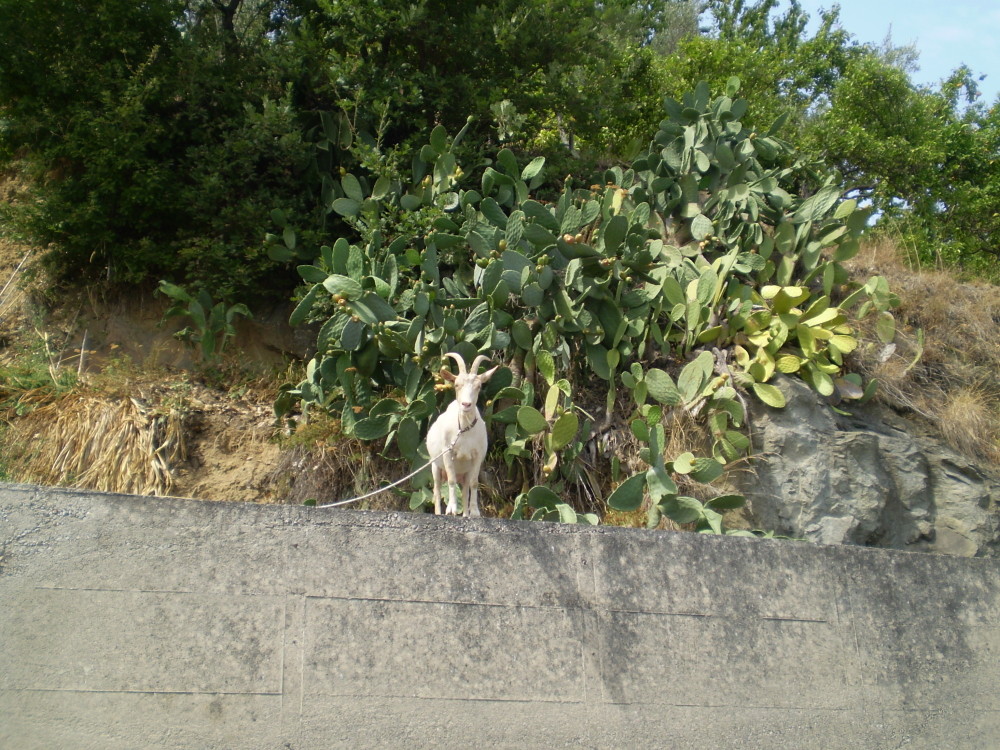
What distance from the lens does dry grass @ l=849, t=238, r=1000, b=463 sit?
7.07 m

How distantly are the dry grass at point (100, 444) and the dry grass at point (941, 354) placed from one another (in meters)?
5.13

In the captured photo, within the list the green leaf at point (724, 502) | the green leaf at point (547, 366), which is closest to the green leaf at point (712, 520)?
the green leaf at point (724, 502)

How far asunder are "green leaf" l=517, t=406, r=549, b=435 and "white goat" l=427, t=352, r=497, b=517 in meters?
0.36

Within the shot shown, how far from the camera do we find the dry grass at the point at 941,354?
278 inches

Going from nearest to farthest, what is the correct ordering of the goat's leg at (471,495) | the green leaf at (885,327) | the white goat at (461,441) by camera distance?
the white goat at (461,441), the goat's leg at (471,495), the green leaf at (885,327)

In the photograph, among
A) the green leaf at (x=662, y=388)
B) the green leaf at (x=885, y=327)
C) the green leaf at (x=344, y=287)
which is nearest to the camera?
the green leaf at (x=344, y=287)

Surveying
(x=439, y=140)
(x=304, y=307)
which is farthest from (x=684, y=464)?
(x=439, y=140)

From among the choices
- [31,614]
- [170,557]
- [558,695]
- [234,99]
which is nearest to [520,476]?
[558,695]

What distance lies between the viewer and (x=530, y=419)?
549 cm

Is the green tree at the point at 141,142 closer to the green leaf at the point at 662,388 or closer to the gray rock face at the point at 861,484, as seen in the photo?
the green leaf at the point at 662,388

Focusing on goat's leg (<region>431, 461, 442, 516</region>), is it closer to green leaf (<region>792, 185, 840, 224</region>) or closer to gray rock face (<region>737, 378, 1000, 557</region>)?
gray rock face (<region>737, 378, 1000, 557</region>)

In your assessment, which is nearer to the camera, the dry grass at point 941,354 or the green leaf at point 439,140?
the green leaf at point 439,140

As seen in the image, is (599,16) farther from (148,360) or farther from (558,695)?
(558,695)

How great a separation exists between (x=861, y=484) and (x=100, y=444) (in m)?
5.00
